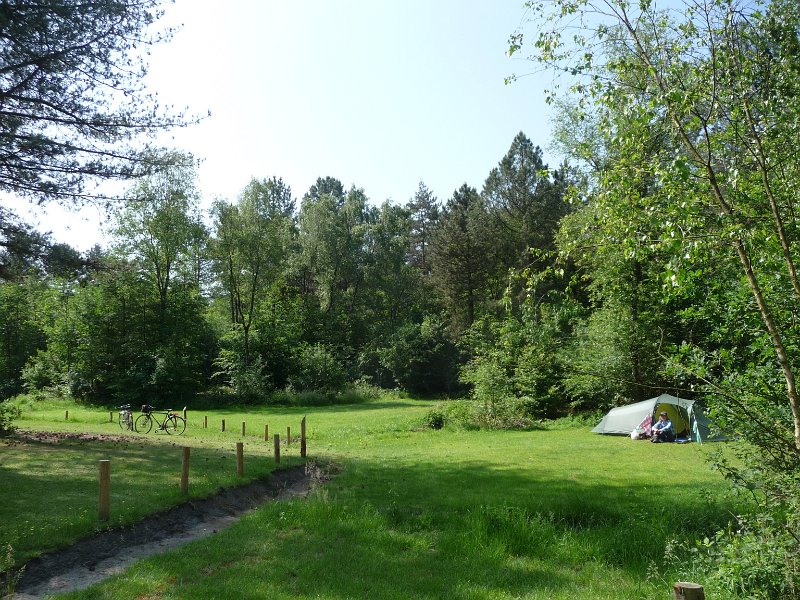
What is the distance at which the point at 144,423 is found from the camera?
75.8 ft

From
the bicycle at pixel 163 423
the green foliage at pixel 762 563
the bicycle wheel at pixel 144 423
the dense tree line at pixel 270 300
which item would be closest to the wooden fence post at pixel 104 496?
the green foliage at pixel 762 563

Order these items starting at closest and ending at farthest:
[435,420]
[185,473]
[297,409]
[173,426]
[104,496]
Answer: [104,496], [185,473], [173,426], [435,420], [297,409]

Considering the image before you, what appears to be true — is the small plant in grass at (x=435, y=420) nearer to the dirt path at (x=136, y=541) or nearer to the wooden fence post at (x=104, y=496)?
the dirt path at (x=136, y=541)

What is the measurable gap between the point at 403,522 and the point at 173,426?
1702 centimetres

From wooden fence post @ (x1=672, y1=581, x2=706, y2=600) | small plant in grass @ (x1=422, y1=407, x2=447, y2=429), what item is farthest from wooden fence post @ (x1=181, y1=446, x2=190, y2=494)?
small plant in grass @ (x1=422, y1=407, x2=447, y2=429)

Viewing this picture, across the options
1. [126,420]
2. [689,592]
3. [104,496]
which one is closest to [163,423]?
[126,420]

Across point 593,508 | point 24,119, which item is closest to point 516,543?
→ point 593,508

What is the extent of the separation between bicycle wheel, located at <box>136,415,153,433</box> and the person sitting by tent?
65.7 feet

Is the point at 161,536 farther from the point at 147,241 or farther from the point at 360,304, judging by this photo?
the point at 360,304

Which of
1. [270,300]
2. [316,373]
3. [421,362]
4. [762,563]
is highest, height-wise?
[270,300]

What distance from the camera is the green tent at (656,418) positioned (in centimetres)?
2023

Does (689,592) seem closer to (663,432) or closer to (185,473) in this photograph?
(185,473)

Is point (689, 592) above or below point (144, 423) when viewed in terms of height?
above

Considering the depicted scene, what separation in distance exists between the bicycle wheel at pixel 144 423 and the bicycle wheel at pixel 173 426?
74 cm
